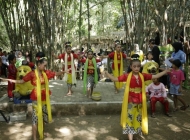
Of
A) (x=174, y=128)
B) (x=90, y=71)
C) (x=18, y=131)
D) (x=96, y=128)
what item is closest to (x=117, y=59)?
(x=90, y=71)

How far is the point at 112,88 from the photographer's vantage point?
670cm

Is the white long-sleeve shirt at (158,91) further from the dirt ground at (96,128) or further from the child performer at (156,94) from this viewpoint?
the dirt ground at (96,128)

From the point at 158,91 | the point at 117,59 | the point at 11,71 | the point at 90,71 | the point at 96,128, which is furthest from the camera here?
the point at 117,59

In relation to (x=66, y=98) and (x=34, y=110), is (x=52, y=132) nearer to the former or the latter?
(x=34, y=110)

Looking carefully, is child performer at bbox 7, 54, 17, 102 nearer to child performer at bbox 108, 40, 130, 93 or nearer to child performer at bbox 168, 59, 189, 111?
child performer at bbox 108, 40, 130, 93

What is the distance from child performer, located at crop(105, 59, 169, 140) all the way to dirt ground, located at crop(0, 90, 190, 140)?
1.48ft

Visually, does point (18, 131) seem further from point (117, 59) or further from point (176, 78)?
point (176, 78)

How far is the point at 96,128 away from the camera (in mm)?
4336

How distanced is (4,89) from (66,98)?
347 cm

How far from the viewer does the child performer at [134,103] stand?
3480 mm

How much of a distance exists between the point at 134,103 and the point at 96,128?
1166 millimetres

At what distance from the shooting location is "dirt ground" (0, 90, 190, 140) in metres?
3.94

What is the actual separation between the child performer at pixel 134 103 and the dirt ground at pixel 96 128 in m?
0.45

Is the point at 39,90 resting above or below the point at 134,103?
above
